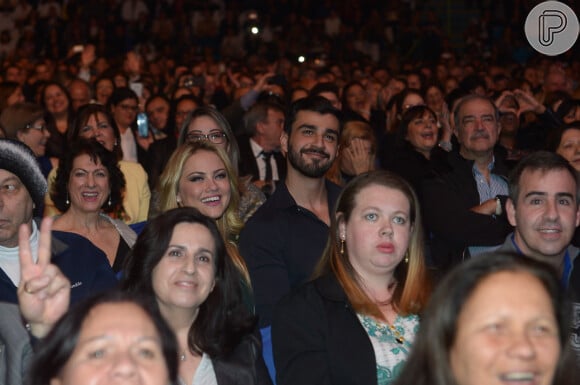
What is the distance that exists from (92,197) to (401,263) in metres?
2.04

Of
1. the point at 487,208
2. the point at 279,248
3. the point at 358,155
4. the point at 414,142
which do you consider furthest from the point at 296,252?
the point at 414,142

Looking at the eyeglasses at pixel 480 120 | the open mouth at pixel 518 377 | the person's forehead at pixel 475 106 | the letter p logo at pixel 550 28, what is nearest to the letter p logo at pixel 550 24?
the letter p logo at pixel 550 28

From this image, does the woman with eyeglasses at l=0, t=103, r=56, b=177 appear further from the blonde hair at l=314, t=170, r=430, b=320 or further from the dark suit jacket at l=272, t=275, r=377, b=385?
the dark suit jacket at l=272, t=275, r=377, b=385

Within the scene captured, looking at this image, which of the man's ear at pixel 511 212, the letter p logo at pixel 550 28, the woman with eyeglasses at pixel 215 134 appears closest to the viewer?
the man's ear at pixel 511 212

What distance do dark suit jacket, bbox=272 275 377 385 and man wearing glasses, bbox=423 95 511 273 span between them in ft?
3.49

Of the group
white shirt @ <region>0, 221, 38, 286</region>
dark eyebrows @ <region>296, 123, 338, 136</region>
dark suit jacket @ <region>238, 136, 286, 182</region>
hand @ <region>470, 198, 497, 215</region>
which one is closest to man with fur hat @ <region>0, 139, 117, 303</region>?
white shirt @ <region>0, 221, 38, 286</region>

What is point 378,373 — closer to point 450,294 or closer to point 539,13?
point 450,294

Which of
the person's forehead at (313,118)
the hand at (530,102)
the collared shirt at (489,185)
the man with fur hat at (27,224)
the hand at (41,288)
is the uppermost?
the hand at (530,102)

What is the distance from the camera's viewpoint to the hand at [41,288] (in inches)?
120

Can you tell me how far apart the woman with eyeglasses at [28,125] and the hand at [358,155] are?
1.94 m

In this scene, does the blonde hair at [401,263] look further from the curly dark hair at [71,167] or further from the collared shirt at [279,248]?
the curly dark hair at [71,167]

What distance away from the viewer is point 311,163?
5.24 meters

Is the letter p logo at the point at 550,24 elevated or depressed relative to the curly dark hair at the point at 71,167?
elevated

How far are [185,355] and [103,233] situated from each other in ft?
5.92
